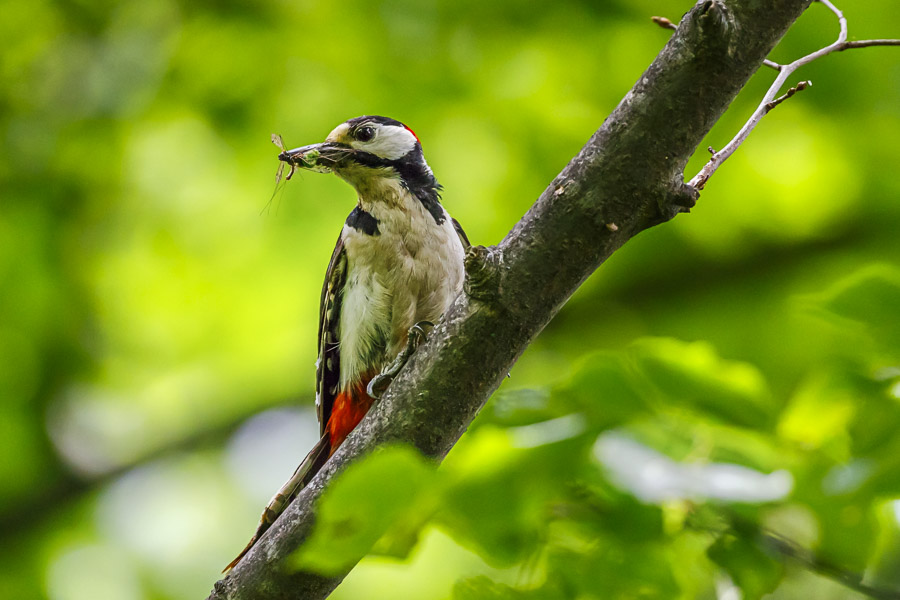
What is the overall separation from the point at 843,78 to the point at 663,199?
2.65 m

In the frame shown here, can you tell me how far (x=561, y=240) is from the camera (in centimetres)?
195

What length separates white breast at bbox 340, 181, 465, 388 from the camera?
133 inches

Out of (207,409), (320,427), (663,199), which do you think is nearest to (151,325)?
(207,409)

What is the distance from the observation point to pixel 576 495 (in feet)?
4.75

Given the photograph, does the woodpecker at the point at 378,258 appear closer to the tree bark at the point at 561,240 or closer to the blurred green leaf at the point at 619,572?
the tree bark at the point at 561,240

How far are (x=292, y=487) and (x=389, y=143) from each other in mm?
1488

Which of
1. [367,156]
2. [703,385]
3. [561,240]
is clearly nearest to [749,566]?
[703,385]

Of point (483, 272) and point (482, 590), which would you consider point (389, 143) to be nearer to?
point (483, 272)

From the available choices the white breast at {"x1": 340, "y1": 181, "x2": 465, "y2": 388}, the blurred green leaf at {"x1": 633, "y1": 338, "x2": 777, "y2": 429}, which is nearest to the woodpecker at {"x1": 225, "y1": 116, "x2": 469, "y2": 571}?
the white breast at {"x1": 340, "y1": 181, "x2": 465, "y2": 388}

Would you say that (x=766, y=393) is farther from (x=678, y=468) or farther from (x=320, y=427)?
(x=320, y=427)

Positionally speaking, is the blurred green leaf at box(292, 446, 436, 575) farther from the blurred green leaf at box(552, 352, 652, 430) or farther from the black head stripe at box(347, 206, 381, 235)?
the black head stripe at box(347, 206, 381, 235)

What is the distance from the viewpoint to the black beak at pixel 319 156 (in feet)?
11.1

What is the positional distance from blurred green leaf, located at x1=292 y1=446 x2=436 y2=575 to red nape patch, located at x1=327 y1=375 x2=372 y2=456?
2.22 meters

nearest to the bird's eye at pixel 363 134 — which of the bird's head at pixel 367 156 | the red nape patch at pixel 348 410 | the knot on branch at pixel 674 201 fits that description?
the bird's head at pixel 367 156
